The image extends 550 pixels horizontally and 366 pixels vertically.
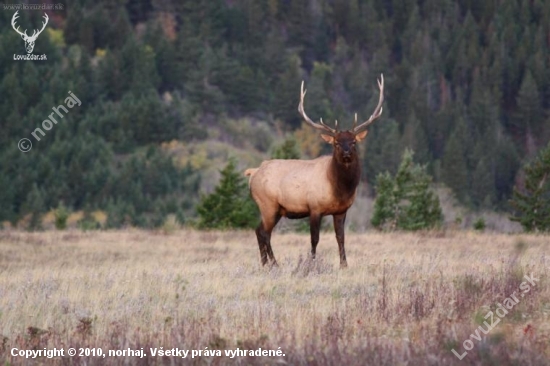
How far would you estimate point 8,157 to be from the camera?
62312 millimetres

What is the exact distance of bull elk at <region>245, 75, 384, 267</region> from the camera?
48.8ft

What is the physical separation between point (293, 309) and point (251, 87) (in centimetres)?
7794

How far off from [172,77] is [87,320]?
7887 centimetres

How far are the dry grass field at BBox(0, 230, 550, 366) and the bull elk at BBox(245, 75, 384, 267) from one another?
1.90 ft

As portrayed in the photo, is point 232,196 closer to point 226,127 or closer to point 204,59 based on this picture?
point 226,127

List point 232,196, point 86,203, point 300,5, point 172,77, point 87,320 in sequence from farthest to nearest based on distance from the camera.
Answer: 1. point 300,5
2. point 172,77
3. point 86,203
4. point 232,196
5. point 87,320

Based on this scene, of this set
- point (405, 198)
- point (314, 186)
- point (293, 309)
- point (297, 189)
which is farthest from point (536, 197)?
point (293, 309)

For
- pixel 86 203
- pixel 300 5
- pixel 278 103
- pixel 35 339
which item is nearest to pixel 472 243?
pixel 35 339

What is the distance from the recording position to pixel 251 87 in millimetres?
88125

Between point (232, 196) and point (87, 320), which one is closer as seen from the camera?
point (87, 320)

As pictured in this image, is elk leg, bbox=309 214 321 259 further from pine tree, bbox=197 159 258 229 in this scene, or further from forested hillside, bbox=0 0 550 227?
forested hillside, bbox=0 0 550 227
